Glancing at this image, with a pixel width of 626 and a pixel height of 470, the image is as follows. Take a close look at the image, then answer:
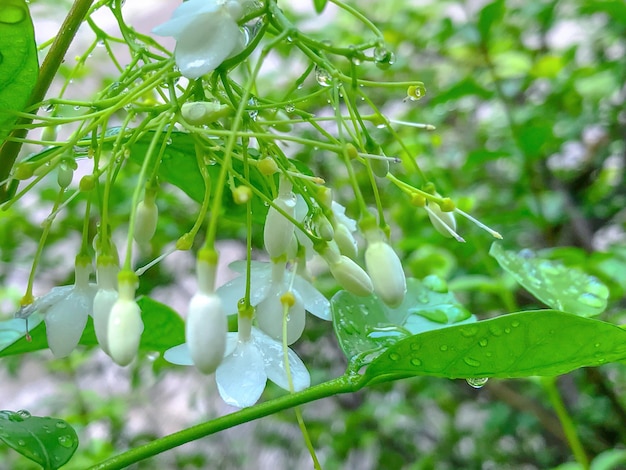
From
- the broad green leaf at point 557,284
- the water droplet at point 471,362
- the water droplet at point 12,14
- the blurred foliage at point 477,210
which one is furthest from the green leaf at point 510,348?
the blurred foliage at point 477,210

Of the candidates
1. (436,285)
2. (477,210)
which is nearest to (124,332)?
(436,285)

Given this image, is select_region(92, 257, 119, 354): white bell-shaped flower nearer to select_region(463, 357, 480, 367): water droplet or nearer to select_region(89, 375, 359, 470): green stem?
select_region(89, 375, 359, 470): green stem

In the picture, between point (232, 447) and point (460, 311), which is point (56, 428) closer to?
point (460, 311)

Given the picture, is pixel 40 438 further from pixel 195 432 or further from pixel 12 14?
pixel 12 14

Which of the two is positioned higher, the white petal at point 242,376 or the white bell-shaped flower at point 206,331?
the white bell-shaped flower at point 206,331

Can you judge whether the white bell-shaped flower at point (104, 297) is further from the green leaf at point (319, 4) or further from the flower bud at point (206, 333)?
the green leaf at point (319, 4)

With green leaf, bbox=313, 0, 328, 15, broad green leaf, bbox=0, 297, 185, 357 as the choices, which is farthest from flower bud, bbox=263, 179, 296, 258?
green leaf, bbox=313, 0, 328, 15

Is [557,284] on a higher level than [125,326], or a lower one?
lower
